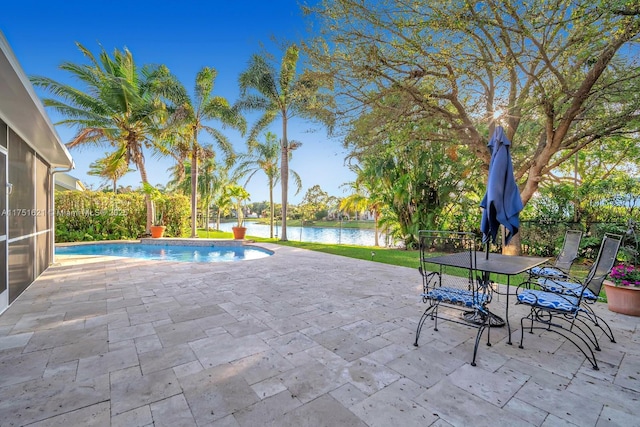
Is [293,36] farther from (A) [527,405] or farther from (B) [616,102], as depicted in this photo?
(A) [527,405]

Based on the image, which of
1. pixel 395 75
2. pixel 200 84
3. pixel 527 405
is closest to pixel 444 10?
pixel 395 75

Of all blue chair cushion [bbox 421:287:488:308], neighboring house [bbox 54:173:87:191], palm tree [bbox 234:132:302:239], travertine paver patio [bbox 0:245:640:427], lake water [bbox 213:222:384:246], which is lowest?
lake water [bbox 213:222:384:246]

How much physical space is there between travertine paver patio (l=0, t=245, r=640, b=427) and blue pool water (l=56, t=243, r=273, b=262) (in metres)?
6.32

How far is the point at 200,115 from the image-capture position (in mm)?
13445

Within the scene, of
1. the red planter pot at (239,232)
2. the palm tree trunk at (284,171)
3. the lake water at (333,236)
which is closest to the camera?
the palm tree trunk at (284,171)

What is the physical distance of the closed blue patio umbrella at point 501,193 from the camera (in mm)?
3207

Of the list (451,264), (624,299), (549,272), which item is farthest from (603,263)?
(624,299)

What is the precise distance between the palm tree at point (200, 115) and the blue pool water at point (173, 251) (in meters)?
2.05

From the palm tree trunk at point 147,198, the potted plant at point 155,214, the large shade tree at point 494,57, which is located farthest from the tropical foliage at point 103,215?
the large shade tree at point 494,57

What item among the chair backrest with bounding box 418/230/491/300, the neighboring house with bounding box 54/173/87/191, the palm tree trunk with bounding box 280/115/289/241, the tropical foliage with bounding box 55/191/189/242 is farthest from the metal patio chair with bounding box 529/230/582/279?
the tropical foliage with bounding box 55/191/189/242

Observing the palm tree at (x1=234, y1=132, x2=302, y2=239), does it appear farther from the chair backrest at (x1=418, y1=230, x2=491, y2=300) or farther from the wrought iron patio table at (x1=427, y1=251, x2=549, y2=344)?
the wrought iron patio table at (x1=427, y1=251, x2=549, y2=344)

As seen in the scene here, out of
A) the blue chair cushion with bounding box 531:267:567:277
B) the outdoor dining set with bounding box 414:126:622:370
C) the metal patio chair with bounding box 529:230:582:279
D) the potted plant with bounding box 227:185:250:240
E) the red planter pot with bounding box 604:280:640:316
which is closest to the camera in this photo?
the outdoor dining set with bounding box 414:126:622:370

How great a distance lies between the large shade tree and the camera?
4691 mm

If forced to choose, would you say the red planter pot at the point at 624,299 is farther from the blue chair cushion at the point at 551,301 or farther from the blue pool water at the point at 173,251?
the blue pool water at the point at 173,251
